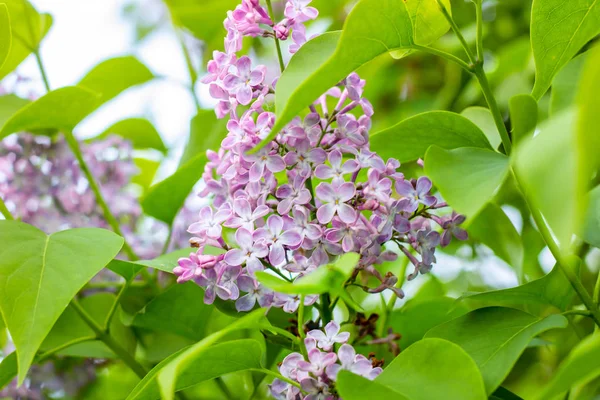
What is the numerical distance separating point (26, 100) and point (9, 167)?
103mm

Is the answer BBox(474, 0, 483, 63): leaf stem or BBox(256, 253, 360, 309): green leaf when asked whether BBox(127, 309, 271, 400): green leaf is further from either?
BBox(474, 0, 483, 63): leaf stem

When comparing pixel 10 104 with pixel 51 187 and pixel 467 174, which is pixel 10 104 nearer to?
pixel 51 187

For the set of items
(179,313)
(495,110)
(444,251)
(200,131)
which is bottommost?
(444,251)

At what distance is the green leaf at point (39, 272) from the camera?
50 centimetres

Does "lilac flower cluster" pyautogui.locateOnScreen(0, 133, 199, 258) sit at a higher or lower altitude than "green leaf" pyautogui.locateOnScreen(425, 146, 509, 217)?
lower

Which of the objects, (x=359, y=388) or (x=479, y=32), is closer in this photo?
(x=359, y=388)

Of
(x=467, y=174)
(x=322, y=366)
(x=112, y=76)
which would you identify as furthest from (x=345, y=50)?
(x=112, y=76)

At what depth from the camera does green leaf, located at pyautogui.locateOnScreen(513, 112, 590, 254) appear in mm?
292

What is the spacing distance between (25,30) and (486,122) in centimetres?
62

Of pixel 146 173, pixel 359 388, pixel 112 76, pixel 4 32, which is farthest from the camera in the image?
pixel 146 173

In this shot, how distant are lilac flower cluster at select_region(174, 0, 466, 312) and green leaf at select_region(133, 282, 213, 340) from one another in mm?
110

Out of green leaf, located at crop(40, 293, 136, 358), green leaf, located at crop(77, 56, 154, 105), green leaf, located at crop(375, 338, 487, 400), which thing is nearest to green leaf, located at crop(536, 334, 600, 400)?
green leaf, located at crop(375, 338, 487, 400)

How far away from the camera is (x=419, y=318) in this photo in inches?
28.3

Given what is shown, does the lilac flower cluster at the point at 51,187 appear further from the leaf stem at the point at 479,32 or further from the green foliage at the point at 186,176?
the leaf stem at the point at 479,32
